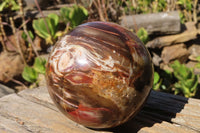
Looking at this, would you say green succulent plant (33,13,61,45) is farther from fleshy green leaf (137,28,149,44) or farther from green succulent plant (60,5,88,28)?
fleshy green leaf (137,28,149,44)

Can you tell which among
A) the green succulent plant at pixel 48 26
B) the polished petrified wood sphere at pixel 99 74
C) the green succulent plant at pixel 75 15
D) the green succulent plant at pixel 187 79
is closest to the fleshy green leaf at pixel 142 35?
the green succulent plant at pixel 187 79

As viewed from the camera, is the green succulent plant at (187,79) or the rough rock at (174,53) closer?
the green succulent plant at (187,79)

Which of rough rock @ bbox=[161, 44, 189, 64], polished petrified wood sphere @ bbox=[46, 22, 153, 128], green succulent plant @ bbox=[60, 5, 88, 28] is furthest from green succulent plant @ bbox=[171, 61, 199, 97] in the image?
polished petrified wood sphere @ bbox=[46, 22, 153, 128]

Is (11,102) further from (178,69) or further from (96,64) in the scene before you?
(178,69)

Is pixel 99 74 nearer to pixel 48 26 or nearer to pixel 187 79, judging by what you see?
pixel 187 79

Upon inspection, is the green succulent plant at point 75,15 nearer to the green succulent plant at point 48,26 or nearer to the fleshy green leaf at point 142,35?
the green succulent plant at point 48,26

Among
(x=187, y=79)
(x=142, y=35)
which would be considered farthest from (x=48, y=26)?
(x=187, y=79)
